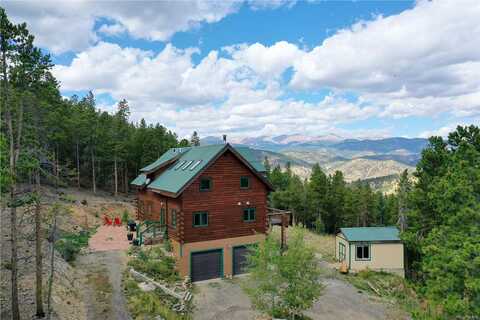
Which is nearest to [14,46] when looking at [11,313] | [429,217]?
[11,313]

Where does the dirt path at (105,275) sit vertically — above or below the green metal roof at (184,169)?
below

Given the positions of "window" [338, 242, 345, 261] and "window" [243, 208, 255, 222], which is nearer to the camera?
"window" [243, 208, 255, 222]

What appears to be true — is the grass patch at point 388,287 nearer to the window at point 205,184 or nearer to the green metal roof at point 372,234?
the green metal roof at point 372,234

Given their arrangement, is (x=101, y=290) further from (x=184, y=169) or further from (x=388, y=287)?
(x=388, y=287)

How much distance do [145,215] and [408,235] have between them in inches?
986

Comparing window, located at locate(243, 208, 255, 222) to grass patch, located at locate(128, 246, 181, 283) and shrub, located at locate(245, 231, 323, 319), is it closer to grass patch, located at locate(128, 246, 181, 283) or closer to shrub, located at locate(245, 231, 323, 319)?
grass patch, located at locate(128, 246, 181, 283)

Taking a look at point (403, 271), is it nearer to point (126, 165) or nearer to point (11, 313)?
point (11, 313)

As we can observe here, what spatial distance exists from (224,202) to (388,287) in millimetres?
17447

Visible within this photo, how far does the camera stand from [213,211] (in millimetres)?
25656

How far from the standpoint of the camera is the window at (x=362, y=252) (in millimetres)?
33469

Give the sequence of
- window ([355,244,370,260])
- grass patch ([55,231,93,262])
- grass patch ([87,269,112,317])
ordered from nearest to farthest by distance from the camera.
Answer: grass patch ([87,269,112,317]), grass patch ([55,231,93,262]), window ([355,244,370,260])

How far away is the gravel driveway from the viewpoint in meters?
20.1

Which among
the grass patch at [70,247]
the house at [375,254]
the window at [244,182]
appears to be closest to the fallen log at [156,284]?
the grass patch at [70,247]

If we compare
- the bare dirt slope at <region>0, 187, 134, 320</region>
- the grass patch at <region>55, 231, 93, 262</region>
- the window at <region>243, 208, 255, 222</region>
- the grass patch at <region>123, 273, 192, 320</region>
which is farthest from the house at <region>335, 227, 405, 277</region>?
the grass patch at <region>55, 231, 93, 262</region>
